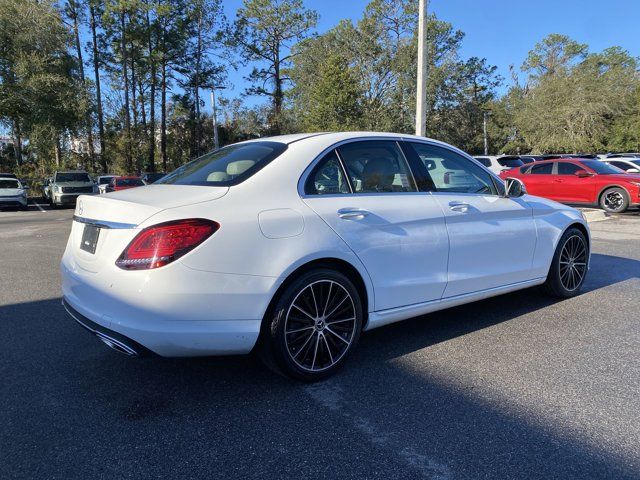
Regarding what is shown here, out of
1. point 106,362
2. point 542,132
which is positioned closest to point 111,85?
point 542,132

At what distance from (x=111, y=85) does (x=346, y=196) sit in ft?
131

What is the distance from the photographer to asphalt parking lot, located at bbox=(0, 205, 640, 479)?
2.39m

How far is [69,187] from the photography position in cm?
2214

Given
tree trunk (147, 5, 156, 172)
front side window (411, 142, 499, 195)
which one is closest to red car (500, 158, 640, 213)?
front side window (411, 142, 499, 195)

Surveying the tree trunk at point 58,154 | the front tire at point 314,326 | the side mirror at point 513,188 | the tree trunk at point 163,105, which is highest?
the tree trunk at point 163,105

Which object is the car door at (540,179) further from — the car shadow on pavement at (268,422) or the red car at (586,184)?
the car shadow on pavement at (268,422)

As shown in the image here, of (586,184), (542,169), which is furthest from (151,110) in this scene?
(586,184)

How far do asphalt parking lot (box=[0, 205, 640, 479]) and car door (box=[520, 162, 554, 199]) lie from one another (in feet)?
36.2

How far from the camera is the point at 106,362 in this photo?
364 cm

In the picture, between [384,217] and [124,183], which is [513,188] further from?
[124,183]

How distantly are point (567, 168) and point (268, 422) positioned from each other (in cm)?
1431

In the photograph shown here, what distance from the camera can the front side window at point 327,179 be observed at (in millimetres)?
3311

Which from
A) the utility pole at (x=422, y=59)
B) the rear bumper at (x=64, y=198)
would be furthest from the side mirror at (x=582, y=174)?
the rear bumper at (x=64, y=198)

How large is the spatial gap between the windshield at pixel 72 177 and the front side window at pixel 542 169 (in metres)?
20.0
